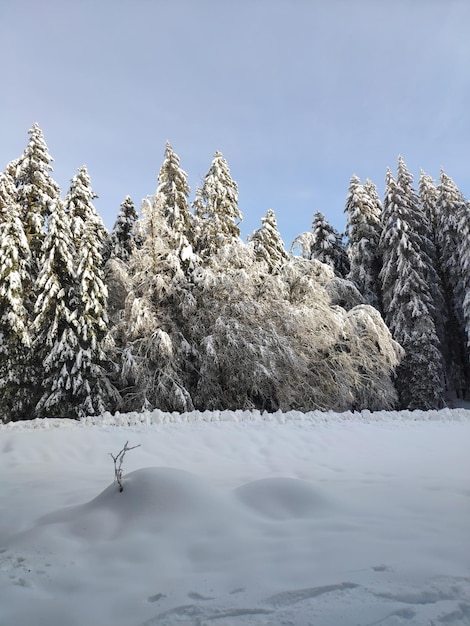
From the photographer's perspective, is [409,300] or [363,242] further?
[363,242]

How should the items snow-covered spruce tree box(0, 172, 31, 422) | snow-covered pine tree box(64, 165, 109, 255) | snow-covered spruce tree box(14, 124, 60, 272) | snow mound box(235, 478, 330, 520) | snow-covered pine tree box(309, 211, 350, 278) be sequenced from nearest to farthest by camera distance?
snow mound box(235, 478, 330, 520)
snow-covered spruce tree box(0, 172, 31, 422)
snow-covered spruce tree box(14, 124, 60, 272)
snow-covered pine tree box(64, 165, 109, 255)
snow-covered pine tree box(309, 211, 350, 278)

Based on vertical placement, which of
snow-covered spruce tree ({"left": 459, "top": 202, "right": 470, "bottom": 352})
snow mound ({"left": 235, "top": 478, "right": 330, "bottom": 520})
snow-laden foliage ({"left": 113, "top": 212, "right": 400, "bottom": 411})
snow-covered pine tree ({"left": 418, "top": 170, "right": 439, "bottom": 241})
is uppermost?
snow-covered pine tree ({"left": 418, "top": 170, "right": 439, "bottom": 241})

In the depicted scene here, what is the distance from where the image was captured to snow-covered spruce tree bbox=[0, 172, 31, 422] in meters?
14.0

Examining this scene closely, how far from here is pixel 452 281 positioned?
2441 centimetres

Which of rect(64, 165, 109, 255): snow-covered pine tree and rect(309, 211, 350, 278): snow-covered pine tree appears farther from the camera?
rect(309, 211, 350, 278): snow-covered pine tree

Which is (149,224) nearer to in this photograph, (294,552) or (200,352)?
(200,352)

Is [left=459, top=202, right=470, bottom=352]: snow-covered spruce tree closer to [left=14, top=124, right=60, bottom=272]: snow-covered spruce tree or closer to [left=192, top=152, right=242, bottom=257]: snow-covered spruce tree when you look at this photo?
[left=192, top=152, right=242, bottom=257]: snow-covered spruce tree

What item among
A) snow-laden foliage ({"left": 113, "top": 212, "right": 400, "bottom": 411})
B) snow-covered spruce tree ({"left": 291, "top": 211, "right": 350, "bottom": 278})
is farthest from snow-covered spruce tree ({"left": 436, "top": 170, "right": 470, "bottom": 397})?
snow-laden foliage ({"left": 113, "top": 212, "right": 400, "bottom": 411})

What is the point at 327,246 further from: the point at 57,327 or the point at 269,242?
the point at 57,327

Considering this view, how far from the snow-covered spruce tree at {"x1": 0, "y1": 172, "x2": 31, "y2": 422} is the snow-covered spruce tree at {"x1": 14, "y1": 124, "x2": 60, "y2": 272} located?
2208mm

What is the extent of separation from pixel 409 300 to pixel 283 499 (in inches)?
840

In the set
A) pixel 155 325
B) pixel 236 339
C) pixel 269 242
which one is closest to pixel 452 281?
pixel 269 242

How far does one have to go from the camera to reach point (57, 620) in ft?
6.23

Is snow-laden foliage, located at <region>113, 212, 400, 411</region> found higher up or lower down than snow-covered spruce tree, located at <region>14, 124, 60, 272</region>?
lower down
